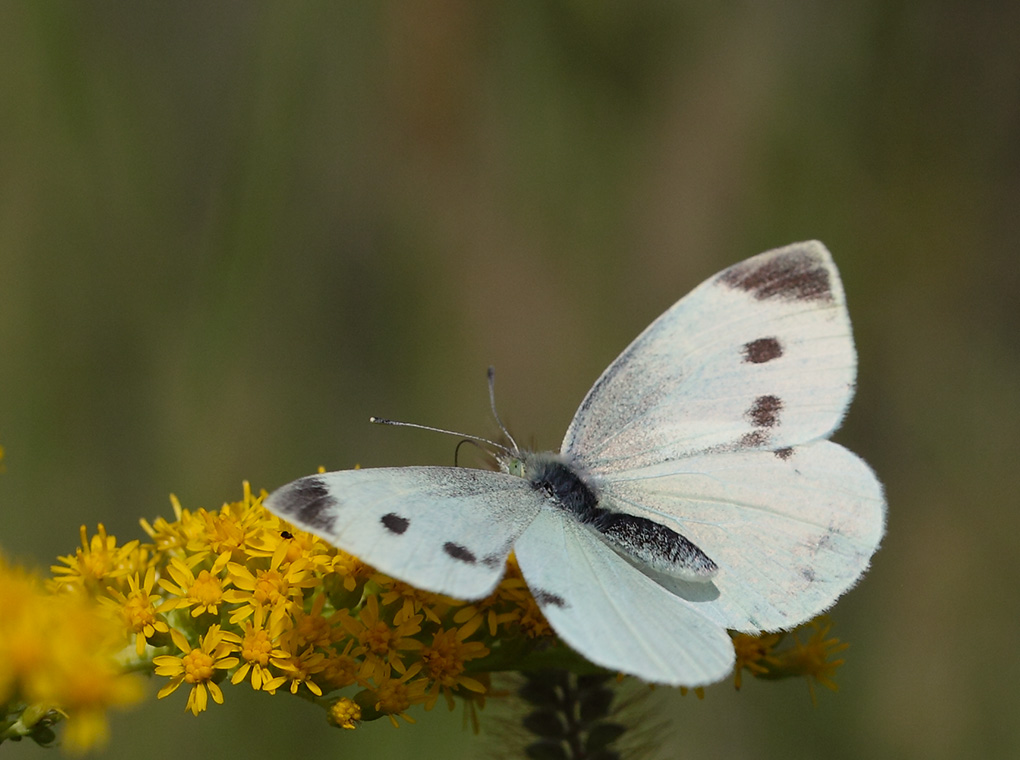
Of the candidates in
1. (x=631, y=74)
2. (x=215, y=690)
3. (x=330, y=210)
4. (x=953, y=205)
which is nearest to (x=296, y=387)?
(x=330, y=210)

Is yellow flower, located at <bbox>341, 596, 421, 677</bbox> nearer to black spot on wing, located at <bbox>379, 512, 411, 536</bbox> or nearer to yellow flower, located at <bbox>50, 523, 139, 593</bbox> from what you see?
black spot on wing, located at <bbox>379, 512, 411, 536</bbox>

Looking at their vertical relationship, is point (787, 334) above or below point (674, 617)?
above

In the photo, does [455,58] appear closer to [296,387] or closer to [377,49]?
[377,49]

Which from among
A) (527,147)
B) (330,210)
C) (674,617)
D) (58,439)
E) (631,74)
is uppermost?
(631,74)

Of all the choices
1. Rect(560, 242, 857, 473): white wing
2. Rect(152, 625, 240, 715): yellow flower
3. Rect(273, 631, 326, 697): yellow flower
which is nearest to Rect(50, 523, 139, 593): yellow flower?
Rect(152, 625, 240, 715): yellow flower

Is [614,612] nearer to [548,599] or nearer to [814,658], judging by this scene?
[548,599]

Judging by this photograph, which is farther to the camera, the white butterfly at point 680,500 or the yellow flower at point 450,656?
the yellow flower at point 450,656

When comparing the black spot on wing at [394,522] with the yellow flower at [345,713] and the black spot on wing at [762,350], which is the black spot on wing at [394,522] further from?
the black spot on wing at [762,350]

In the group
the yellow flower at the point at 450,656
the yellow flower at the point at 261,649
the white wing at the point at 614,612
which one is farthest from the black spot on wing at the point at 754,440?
the yellow flower at the point at 261,649

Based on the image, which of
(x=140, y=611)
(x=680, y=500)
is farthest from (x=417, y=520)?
(x=680, y=500)
